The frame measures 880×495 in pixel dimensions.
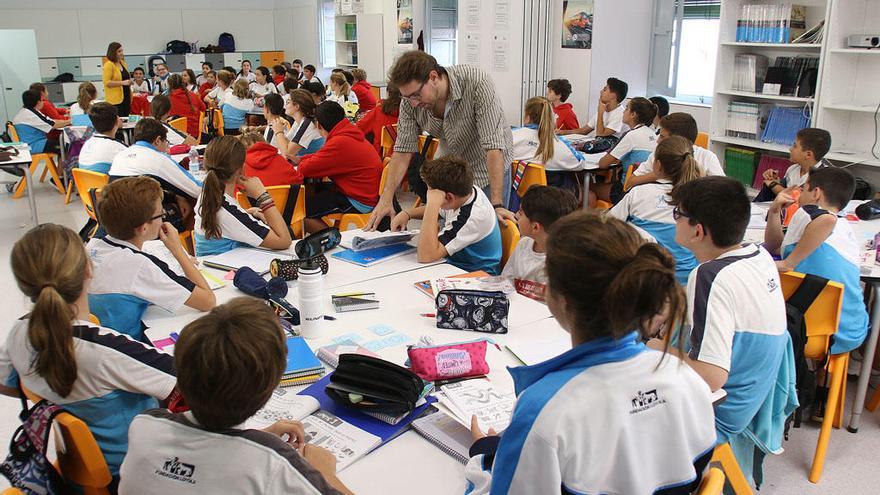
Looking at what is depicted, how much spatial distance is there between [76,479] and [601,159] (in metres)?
4.75

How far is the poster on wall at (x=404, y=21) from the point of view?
10.5m

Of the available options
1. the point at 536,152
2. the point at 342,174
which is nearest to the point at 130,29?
the point at 342,174

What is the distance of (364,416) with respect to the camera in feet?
6.07

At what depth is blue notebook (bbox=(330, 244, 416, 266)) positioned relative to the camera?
3.12 meters

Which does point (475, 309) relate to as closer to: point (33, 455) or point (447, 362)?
point (447, 362)

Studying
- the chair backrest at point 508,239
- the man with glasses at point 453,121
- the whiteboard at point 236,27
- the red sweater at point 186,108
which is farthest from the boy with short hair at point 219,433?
the whiteboard at point 236,27

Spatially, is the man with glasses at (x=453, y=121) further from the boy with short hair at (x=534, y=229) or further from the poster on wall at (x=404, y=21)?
the poster on wall at (x=404, y=21)

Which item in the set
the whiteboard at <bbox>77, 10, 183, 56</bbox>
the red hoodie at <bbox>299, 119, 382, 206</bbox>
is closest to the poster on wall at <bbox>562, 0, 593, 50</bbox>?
the red hoodie at <bbox>299, 119, 382, 206</bbox>

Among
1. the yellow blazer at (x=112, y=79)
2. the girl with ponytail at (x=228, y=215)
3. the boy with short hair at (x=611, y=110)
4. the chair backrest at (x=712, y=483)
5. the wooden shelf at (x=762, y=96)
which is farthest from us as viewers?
the yellow blazer at (x=112, y=79)

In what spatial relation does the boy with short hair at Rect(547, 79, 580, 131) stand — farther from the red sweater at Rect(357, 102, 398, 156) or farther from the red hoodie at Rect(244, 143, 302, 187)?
the red hoodie at Rect(244, 143, 302, 187)

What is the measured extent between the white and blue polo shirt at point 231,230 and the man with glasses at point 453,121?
58cm

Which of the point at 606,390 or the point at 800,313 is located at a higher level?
the point at 606,390

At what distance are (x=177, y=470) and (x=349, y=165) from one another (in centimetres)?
362

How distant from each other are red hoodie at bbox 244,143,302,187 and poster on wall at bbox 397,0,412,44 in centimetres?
662
